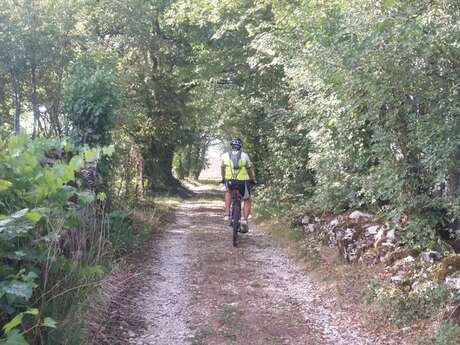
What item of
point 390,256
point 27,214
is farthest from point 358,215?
point 27,214

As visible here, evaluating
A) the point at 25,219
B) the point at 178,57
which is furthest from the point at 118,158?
the point at 178,57

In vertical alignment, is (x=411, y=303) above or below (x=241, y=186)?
below

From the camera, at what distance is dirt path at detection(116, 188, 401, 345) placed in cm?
490

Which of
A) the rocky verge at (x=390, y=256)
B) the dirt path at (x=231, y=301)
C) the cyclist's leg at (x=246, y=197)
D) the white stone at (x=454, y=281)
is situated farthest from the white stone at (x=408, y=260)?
the cyclist's leg at (x=246, y=197)

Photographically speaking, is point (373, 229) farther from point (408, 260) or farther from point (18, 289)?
point (18, 289)

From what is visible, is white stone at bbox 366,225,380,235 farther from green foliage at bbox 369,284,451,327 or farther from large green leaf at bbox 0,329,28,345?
large green leaf at bbox 0,329,28,345

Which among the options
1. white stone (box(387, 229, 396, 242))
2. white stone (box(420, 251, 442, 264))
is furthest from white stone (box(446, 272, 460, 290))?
white stone (box(387, 229, 396, 242))

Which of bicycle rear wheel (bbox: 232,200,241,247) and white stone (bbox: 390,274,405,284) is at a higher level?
bicycle rear wheel (bbox: 232,200,241,247)

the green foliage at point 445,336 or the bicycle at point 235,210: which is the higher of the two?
the bicycle at point 235,210

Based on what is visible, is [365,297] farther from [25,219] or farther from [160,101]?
[160,101]

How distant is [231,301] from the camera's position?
5.85m

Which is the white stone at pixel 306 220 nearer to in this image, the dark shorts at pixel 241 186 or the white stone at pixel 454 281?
the dark shorts at pixel 241 186

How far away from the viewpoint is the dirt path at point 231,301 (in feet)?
16.1

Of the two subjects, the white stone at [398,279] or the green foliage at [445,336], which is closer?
the green foliage at [445,336]
